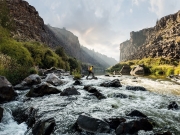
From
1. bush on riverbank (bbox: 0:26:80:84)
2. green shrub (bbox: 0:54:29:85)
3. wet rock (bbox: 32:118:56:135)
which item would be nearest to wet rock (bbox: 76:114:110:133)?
wet rock (bbox: 32:118:56:135)

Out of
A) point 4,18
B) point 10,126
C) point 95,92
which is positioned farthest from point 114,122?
point 4,18

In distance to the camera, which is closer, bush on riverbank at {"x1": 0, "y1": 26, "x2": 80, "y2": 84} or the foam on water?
the foam on water

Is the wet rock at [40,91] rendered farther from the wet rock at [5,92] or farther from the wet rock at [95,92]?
the wet rock at [95,92]

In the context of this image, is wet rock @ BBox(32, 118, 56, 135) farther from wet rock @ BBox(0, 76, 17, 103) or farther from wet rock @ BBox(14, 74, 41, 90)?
wet rock @ BBox(14, 74, 41, 90)

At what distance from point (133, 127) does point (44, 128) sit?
12.3 feet

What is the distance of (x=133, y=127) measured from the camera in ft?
25.2

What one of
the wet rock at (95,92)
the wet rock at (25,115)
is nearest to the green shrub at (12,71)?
the wet rock at (95,92)

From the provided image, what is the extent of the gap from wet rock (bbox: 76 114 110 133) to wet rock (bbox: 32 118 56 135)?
1.19 m

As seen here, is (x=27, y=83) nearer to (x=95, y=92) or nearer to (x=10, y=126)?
(x=95, y=92)

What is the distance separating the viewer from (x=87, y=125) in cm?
781

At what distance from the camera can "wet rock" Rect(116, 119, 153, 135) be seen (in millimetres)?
7557

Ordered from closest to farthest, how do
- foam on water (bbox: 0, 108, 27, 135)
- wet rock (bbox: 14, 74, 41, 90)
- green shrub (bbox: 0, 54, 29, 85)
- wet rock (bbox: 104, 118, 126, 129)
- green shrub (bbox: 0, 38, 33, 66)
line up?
wet rock (bbox: 104, 118, 126, 129)
foam on water (bbox: 0, 108, 27, 135)
wet rock (bbox: 14, 74, 41, 90)
green shrub (bbox: 0, 54, 29, 85)
green shrub (bbox: 0, 38, 33, 66)

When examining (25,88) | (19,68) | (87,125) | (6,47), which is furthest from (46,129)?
(6,47)

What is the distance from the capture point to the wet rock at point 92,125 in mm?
7637
